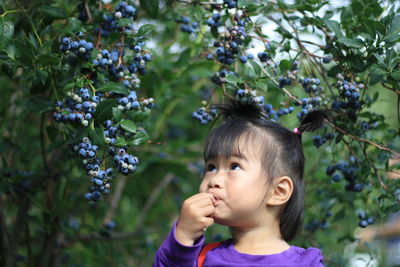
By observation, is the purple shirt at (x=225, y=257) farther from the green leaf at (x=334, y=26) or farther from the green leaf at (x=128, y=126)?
the green leaf at (x=334, y=26)

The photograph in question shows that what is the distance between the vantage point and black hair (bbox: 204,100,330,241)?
183 cm

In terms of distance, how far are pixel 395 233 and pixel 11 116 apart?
18.8 ft

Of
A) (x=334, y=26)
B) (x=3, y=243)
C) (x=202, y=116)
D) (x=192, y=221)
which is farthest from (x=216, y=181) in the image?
(x=3, y=243)

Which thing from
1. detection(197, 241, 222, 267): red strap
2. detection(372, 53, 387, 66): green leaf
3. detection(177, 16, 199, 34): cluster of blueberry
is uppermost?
detection(372, 53, 387, 66): green leaf

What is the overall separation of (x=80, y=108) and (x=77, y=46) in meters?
0.24

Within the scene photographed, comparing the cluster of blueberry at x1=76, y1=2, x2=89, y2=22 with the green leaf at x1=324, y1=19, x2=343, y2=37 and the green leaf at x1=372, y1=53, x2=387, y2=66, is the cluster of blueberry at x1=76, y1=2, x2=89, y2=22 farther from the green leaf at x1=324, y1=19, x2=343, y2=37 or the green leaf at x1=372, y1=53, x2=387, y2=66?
the green leaf at x1=372, y1=53, x2=387, y2=66

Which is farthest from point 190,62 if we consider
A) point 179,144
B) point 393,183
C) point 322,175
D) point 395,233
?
point 395,233

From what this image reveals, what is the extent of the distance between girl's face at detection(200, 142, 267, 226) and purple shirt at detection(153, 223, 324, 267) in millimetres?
102

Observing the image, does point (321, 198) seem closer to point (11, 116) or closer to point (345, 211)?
point (345, 211)

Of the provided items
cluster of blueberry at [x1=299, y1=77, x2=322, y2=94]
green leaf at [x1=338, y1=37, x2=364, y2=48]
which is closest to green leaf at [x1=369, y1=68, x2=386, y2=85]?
green leaf at [x1=338, y1=37, x2=364, y2=48]

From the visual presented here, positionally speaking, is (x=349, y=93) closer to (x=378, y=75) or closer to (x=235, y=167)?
(x=378, y=75)

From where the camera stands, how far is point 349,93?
6.56ft

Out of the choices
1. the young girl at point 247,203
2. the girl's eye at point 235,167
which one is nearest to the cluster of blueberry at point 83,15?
the young girl at point 247,203

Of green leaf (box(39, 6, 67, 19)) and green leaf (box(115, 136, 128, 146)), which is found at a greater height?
green leaf (box(39, 6, 67, 19))
